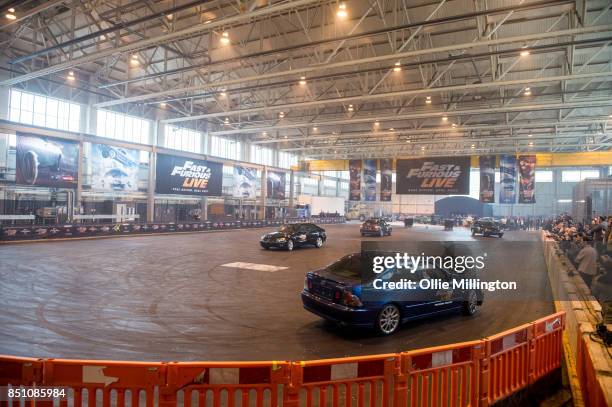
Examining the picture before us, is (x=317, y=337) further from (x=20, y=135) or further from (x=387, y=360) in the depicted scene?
(x=20, y=135)

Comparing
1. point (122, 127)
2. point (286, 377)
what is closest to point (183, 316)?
point (286, 377)

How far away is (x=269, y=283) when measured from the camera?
36.9 ft

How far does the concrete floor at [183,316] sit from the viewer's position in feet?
19.9

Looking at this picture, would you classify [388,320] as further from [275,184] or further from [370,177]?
[275,184]

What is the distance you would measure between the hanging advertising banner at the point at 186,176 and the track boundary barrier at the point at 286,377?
92.9 feet

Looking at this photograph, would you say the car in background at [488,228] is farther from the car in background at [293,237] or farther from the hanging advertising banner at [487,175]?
the car in background at [293,237]

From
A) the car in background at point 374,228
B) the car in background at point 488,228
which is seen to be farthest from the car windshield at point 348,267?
the car in background at point 488,228

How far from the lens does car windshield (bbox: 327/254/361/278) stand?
7.27 metres

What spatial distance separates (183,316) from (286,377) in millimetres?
5098

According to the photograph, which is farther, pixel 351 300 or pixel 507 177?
pixel 507 177

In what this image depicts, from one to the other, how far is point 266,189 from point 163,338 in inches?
1457

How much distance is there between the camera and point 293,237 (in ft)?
65.0

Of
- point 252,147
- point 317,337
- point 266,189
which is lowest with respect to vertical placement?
point 317,337

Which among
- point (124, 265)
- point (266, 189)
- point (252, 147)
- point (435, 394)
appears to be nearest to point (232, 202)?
point (266, 189)
